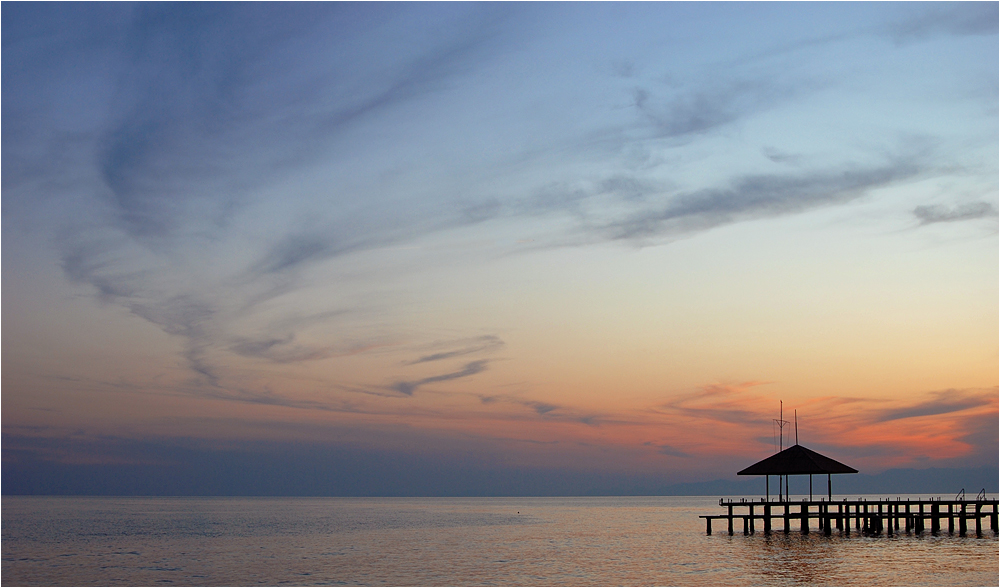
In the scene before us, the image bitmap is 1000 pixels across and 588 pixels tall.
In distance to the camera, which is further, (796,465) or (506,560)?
(796,465)

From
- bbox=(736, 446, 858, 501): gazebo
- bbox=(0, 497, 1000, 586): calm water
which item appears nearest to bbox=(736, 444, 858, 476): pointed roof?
Answer: bbox=(736, 446, 858, 501): gazebo

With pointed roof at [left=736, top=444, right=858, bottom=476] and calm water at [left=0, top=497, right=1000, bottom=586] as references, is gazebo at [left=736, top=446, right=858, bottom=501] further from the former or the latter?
calm water at [left=0, top=497, right=1000, bottom=586]

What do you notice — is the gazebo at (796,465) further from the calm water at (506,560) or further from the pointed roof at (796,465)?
the calm water at (506,560)

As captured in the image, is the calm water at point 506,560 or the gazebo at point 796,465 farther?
the gazebo at point 796,465

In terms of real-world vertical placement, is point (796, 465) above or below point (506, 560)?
above

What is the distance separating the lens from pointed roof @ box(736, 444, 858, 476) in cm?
5991

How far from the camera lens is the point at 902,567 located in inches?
1822

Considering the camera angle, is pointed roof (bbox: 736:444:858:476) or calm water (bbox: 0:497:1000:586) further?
pointed roof (bbox: 736:444:858:476)

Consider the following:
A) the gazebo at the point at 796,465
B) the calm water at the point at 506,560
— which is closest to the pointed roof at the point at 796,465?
the gazebo at the point at 796,465

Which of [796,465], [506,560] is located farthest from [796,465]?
[506,560]

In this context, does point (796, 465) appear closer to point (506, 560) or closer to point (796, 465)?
point (796, 465)

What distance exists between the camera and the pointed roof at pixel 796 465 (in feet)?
197

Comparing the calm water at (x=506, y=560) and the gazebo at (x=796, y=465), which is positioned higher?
the gazebo at (x=796, y=465)

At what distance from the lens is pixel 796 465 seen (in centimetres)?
6031
